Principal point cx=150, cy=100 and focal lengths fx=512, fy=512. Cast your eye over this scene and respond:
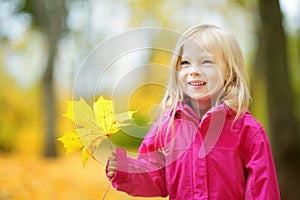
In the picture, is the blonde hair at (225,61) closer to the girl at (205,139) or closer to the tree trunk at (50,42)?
the girl at (205,139)

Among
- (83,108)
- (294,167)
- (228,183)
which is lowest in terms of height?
(294,167)

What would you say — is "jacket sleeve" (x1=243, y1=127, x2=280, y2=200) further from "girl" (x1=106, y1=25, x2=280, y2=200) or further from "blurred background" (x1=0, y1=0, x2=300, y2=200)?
"blurred background" (x1=0, y1=0, x2=300, y2=200)

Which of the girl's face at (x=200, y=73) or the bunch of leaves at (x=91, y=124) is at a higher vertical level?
the girl's face at (x=200, y=73)

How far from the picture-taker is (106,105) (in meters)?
1.83

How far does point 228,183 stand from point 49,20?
9566 mm

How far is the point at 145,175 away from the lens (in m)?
1.99

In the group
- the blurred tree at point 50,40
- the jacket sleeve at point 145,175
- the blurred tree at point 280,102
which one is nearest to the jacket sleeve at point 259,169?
the jacket sleeve at point 145,175

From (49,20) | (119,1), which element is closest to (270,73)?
(49,20)

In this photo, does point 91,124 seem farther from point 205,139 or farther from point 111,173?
point 205,139

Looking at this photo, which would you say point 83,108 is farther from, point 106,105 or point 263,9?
point 263,9

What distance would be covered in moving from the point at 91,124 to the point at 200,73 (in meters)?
0.47

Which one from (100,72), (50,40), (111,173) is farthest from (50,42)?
(111,173)

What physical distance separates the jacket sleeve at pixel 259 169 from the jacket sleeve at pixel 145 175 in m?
0.34

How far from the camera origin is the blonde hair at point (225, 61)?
2.00 metres
